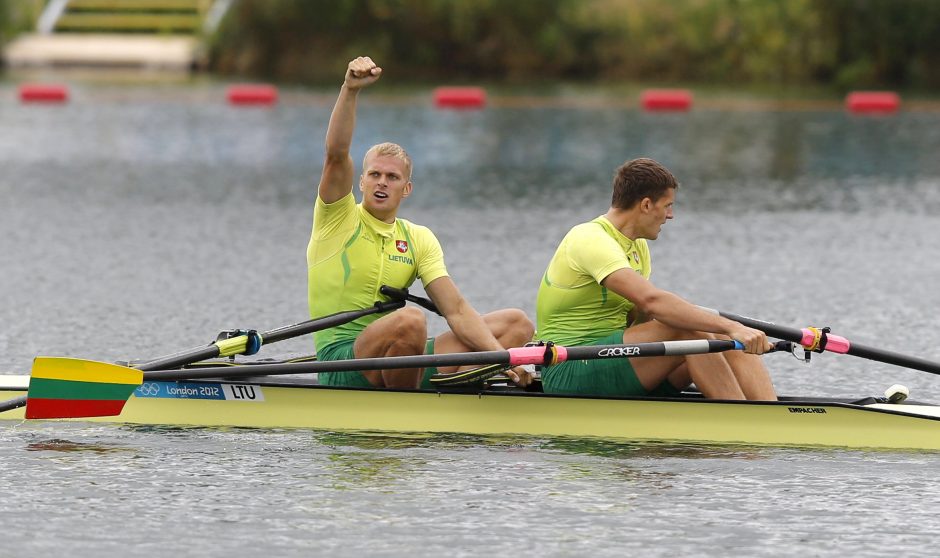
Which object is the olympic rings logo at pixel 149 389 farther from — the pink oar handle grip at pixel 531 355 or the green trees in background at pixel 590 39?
the green trees in background at pixel 590 39

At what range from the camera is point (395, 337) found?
9.28 meters

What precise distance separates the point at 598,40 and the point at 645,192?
39175mm

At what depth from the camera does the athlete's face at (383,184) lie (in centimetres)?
923

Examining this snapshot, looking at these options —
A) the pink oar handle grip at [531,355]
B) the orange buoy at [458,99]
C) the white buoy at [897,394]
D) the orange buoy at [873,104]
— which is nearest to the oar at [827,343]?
the white buoy at [897,394]

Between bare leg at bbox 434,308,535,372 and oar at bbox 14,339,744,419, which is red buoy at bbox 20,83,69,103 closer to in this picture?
oar at bbox 14,339,744,419

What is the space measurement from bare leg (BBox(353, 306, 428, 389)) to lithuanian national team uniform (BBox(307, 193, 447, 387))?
183mm

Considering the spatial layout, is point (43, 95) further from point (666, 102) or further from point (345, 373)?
point (345, 373)

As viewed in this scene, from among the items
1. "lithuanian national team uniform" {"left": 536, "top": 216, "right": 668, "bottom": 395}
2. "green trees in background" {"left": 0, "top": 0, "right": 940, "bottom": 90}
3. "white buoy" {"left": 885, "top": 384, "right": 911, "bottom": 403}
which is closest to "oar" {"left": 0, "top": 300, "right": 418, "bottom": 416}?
"lithuanian national team uniform" {"left": 536, "top": 216, "right": 668, "bottom": 395}

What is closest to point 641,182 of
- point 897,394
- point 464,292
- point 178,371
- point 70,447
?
point 897,394

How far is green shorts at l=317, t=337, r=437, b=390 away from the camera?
9.56m

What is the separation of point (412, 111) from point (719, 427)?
26.8 m

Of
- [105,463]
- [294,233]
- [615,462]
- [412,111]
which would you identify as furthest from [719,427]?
[412,111]

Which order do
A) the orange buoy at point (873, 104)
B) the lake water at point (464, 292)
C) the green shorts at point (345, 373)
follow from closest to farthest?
the lake water at point (464, 292) < the green shorts at point (345, 373) < the orange buoy at point (873, 104)

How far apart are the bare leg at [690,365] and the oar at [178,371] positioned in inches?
8.0
